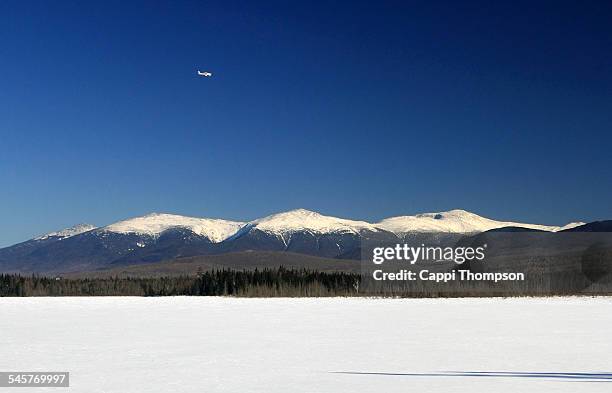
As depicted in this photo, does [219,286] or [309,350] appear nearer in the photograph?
[309,350]

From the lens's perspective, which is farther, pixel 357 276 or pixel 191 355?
pixel 357 276

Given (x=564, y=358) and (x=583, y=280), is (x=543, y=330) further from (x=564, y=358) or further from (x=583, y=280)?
(x=583, y=280)

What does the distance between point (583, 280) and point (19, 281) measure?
3626 centimetres

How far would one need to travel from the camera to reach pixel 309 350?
17984mm

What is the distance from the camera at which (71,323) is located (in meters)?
26.2

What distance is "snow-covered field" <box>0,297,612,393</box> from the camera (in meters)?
13.4

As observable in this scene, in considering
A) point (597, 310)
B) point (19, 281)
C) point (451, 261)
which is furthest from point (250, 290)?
point (597, 310)

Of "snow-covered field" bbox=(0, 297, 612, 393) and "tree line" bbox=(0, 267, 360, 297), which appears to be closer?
"snow-covered field" bbox=(0, 297, 612, 393)

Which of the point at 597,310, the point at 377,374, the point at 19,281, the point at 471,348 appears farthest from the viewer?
the point at 19,281

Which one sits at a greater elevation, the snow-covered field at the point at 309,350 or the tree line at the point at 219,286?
the tree line at the point at 219,286

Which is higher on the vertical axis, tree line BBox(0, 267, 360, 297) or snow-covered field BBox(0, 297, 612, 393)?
tree line BBox(0, 267, 360, 297)

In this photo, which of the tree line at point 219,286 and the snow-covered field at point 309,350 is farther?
the tree line at point 219,286

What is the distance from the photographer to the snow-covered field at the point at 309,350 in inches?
526

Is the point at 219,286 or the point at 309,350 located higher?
the point at 219,286
